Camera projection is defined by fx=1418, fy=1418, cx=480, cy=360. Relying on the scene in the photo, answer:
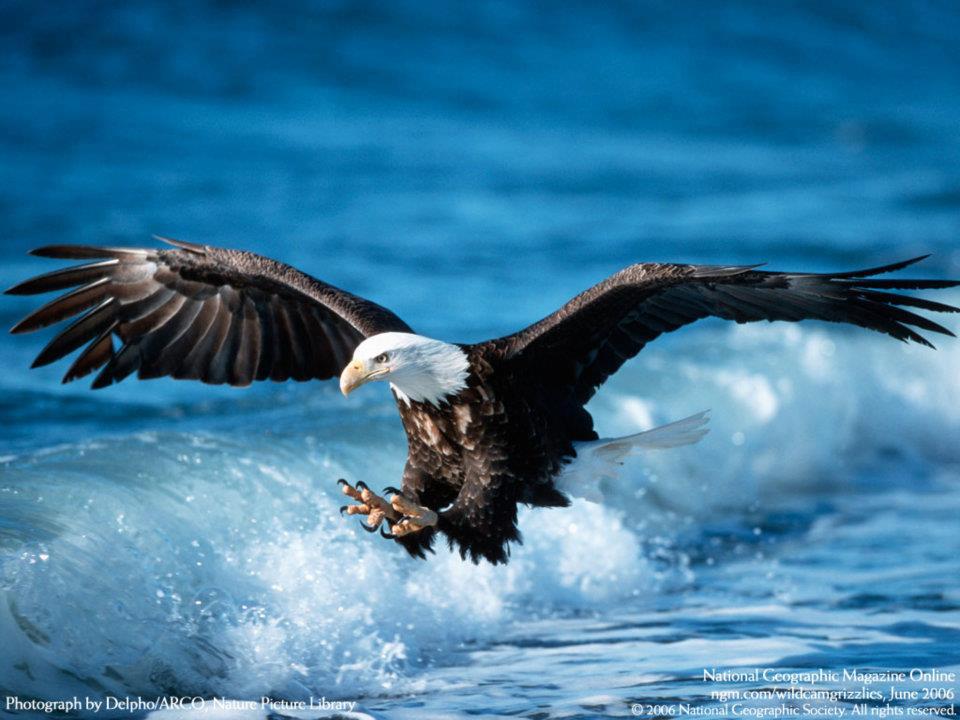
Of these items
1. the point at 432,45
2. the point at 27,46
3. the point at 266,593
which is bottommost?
the point at 266,593

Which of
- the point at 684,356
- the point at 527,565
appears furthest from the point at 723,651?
the point at 684,356

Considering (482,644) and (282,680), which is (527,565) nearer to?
(482,644)

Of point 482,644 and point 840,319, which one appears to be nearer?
point 840,319

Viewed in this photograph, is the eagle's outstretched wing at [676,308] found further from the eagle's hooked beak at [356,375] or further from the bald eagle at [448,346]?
the eagle's hooked beak at [356,375]

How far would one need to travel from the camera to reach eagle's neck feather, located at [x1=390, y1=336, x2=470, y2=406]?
16.7 feet

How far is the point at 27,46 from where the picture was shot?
17.0m

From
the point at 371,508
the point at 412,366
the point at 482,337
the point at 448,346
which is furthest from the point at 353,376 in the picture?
the point at 482,337

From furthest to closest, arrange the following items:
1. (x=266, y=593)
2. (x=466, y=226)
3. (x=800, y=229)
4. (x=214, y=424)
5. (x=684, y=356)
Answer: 1. (x=800, y=229)
2. (x=466, y=226)
3. (x=684, y=356)
4. (x=214, y=424)
5. (x=266, y=593)

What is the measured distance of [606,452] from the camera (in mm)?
5656

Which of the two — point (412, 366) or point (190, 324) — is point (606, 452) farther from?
point (190, 324)

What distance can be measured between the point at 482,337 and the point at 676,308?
604 cm

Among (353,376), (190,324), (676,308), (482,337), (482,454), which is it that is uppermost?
(482,337)

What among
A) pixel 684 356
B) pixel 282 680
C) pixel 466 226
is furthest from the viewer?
pixel 466 226

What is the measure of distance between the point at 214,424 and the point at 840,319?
4648 millimetres
